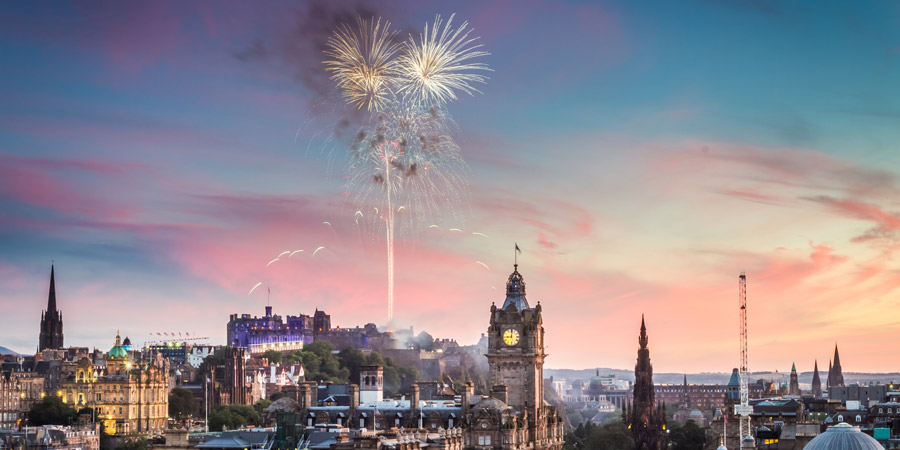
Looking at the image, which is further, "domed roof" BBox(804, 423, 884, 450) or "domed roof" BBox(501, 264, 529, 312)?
"domed roof" BBox(501, 264, 529, 312)

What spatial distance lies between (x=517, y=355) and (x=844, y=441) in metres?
36.7

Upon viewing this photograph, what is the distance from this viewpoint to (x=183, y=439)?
142000 mm

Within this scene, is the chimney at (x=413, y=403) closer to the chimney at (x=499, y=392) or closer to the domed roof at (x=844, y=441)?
the chimney at (x=499, y=392)

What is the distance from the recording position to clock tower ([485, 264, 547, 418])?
16838cm

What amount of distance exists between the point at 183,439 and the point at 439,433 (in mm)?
28040

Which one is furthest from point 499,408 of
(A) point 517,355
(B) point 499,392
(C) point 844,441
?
(C) point 844,441

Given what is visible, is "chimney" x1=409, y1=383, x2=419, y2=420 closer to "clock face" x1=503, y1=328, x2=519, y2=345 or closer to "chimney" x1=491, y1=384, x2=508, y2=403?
"chimney" x1=491, y1=384, x2=508, y2=403

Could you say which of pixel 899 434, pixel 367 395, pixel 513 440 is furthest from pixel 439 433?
pixel 899 434

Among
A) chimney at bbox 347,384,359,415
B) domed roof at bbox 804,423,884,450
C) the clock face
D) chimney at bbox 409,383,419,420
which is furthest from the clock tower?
domed roof at bbox 804,423,884,450

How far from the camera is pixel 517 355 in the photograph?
168m

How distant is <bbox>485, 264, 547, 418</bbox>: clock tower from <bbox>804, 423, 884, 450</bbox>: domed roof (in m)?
31.5

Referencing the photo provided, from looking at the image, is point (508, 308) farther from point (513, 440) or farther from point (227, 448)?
point (227, 448)

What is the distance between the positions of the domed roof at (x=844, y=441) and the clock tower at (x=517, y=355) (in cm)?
3147

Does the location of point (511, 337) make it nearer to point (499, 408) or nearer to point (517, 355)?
point (517, 355)
